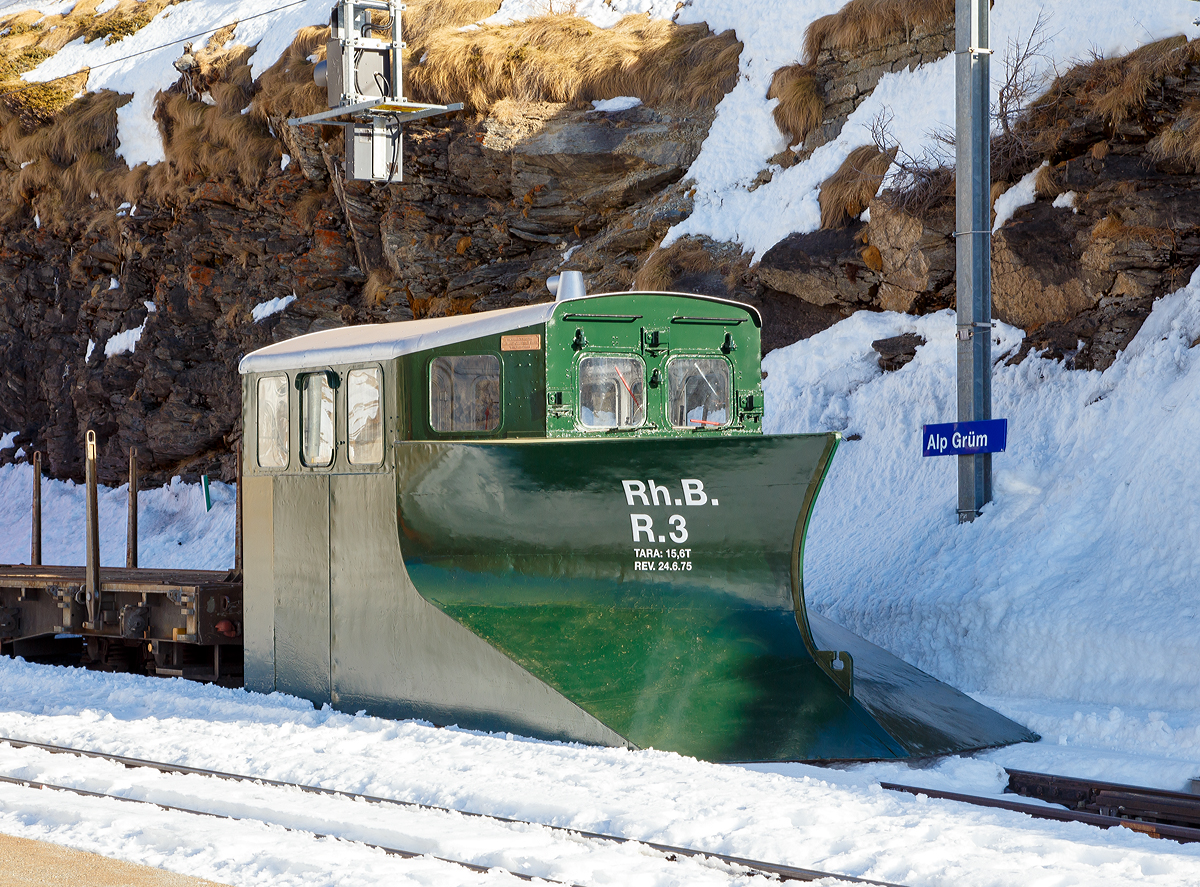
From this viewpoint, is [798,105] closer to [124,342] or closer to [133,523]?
[133,523]

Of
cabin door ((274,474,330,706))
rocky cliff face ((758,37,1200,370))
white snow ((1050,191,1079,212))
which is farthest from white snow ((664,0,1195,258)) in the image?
cabin door ((274,474,330,706))

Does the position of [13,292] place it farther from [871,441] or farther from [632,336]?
[632,336]

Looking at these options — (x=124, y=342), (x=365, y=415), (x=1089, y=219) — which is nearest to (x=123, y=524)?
(x=124, y=342)

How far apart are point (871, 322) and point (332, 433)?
9.14 meters

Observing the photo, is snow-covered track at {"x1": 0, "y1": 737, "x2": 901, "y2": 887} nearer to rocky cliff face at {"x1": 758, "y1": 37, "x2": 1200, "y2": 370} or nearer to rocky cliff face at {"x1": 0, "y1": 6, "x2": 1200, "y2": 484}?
rocky cliff face at {"x1": 758, "y1": 37, "x2": 1200, "y2": 370}

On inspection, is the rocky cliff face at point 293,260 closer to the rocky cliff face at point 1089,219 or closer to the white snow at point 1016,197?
the rocky cliff face at point 1089,219

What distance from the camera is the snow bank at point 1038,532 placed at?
9.87 metres

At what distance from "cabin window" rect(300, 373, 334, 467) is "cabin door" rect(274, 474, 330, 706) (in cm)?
17

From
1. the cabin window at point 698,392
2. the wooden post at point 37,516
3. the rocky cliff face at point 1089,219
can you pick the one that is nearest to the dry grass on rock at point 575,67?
the rocky cliff face at point 1089,219

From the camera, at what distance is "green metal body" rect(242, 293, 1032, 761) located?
25.1 feet

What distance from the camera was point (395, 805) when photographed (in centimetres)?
677

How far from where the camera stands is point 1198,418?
11375mm

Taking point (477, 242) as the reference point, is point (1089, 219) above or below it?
below

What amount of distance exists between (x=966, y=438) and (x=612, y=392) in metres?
4.53
